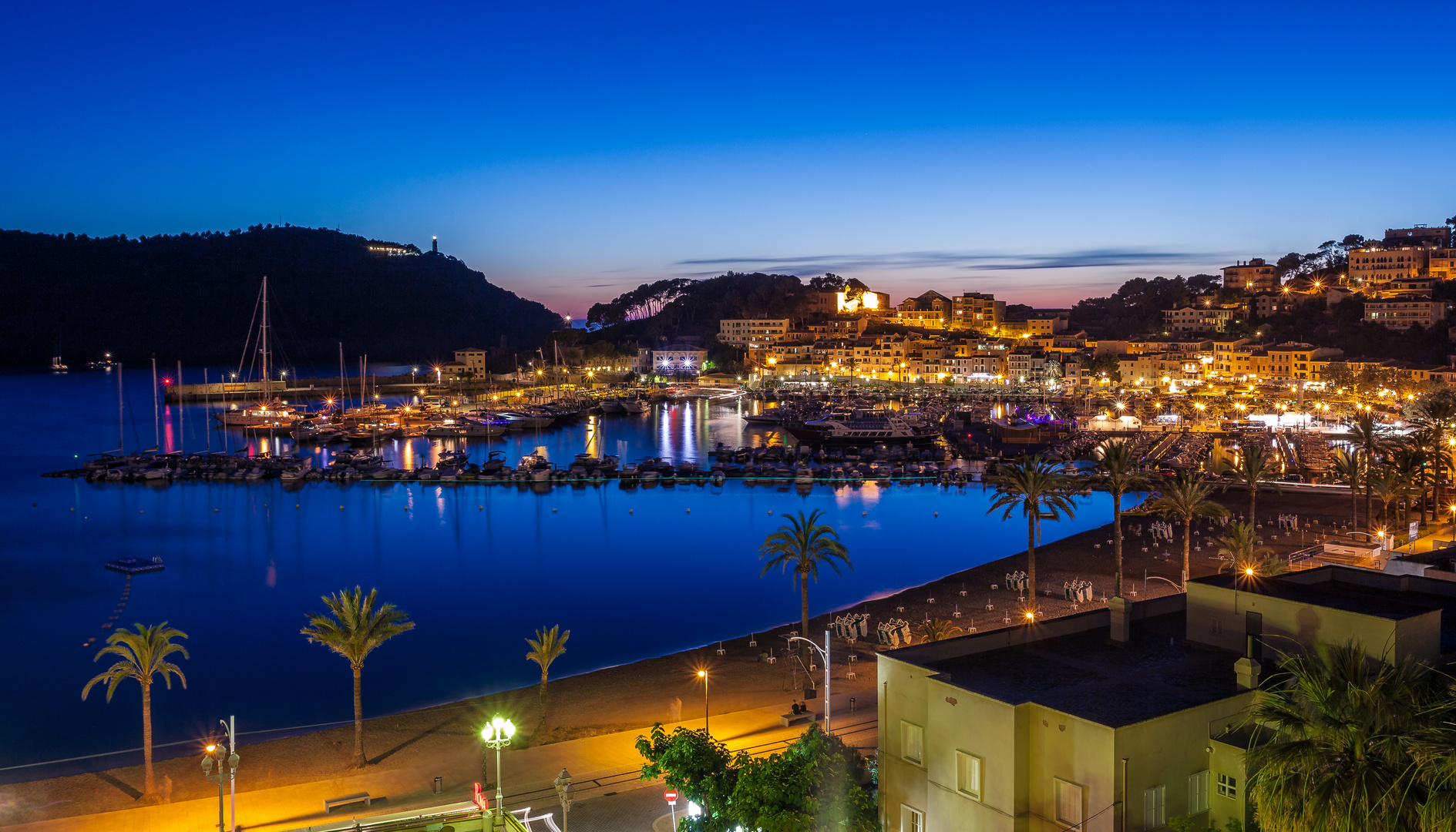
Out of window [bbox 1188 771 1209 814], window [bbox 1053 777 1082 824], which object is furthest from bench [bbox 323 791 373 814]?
window [bbox 1188 771 1209 814]

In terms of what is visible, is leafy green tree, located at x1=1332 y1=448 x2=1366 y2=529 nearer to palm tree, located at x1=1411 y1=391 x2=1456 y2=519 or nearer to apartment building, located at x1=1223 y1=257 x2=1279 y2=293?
palm tree, located at x1=1411 y1=391 x2=1456 y2=519

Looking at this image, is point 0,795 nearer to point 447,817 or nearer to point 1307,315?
point 447,817

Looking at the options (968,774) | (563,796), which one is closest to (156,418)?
(563,796)

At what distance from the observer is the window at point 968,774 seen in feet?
26.3

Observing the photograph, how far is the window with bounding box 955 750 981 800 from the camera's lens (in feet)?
26.3

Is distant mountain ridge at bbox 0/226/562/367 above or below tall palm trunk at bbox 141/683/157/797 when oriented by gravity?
above

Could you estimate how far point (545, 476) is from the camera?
146 ft

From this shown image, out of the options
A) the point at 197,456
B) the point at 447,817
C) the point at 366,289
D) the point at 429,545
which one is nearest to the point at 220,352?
the point at 366,289

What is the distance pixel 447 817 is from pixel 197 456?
4561 cm

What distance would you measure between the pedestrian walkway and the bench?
63 mm

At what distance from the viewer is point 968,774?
26.7ft

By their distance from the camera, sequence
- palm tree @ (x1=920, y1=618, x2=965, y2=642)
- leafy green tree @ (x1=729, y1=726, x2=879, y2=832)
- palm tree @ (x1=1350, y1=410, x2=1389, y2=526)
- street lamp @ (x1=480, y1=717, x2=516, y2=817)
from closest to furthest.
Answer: leafy green tree @ (x1=729, y1=726, x2=879, y2=832), street lamp @ (x1=480, y1=717, x2=516, y2=817), palm tree @ (x1=920, y1=618, x2=965, y2=642), palm tree @ (x1=1350, y1=410, x2=1389, y2=526)

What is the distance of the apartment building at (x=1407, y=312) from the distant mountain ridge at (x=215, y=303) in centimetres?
10632

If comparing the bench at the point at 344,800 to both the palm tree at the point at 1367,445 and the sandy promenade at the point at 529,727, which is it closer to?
the sandy promenade at the point at 529,727
